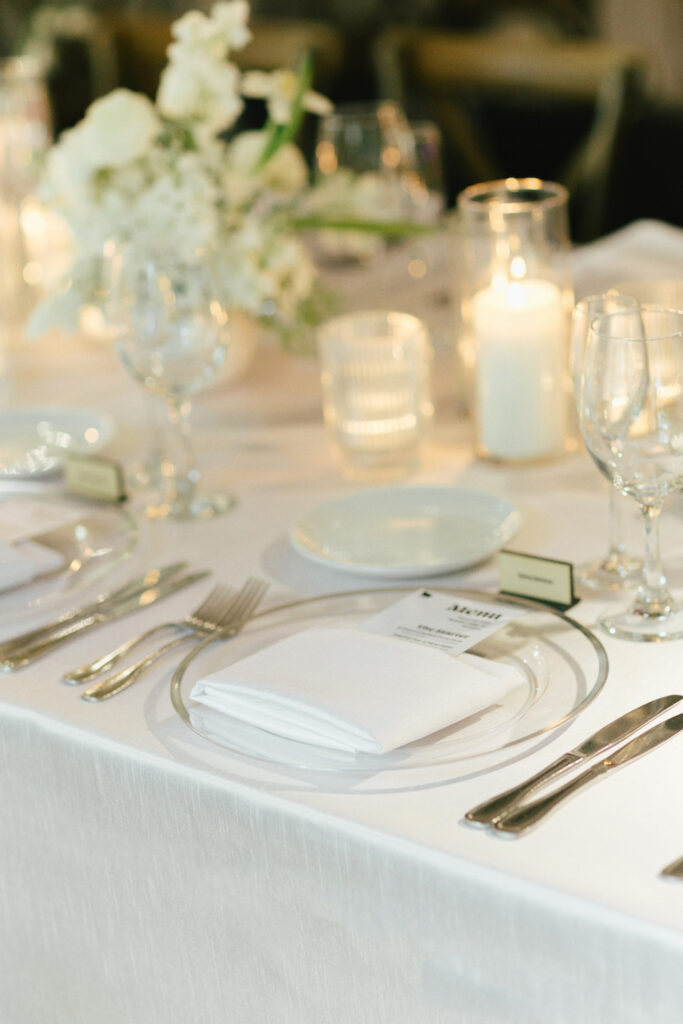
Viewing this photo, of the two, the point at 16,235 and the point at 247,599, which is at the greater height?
the point at 16,235

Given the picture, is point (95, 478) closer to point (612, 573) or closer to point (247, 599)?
point (247, 599)

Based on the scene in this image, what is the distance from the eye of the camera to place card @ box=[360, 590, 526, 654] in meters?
0.89

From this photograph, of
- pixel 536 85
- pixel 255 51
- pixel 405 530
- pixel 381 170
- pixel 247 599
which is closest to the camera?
pixel 247 599

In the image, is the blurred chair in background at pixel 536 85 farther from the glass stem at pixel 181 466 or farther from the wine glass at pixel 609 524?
the wine glass at pixel 609 524

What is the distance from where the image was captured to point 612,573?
3.37ft

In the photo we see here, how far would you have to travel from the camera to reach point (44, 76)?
4.54 metres

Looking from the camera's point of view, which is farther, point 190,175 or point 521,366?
point 190,175

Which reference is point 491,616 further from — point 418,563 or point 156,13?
point 156,13

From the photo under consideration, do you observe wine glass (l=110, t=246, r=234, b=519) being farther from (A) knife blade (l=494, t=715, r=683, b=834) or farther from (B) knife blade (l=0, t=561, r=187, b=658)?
(A) knife blade (l=494, t=715, r=683, b=834)

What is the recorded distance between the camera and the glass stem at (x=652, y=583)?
92 cm

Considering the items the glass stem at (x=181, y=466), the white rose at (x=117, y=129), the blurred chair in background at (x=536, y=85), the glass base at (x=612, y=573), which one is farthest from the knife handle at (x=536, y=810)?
the blurred chair in background at (x=536, y=85)

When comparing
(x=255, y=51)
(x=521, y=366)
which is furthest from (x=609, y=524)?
(x=255, y=51)

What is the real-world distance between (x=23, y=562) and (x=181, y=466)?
0.87 feet

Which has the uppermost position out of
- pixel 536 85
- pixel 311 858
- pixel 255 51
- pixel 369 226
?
pixel 255 51
